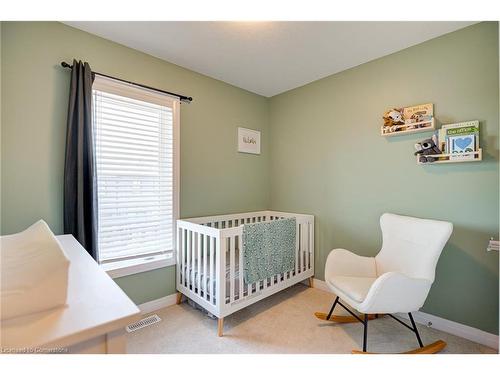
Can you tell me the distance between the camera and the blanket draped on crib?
2.03 meters

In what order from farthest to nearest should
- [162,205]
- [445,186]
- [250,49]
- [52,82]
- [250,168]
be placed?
1. [250,168]
2. [162,205]
3. [250,49]
4. [445,186]
5. [52,82]

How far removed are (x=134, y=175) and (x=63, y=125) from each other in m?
0.62

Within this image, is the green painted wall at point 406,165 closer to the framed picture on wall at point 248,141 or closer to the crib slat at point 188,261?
the framed picture on wall at point 248,141

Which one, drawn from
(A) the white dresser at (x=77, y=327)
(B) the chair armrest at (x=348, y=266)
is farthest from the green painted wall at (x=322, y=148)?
(A) the white dresser at (x=77, y=327)

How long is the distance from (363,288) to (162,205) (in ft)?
6.15

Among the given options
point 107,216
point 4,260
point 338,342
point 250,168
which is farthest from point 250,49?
point 338,342

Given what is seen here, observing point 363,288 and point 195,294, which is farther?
point 195,294

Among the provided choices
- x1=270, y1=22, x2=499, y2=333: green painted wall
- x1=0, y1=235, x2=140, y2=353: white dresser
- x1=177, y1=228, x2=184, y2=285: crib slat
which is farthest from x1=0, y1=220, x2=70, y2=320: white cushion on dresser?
x1=270, y1=22, x2=499, y2=333: green painted wall

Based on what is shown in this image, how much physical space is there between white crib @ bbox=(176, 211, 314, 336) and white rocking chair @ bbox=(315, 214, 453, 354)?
1.89ft

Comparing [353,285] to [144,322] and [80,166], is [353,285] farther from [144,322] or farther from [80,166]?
[80,166]

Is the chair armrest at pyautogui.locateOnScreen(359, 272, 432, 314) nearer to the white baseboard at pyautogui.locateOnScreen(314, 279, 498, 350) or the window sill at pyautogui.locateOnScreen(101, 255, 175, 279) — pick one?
the white baseboard at pyautogui.locateOnScreen(314, 279, 498, 350)
